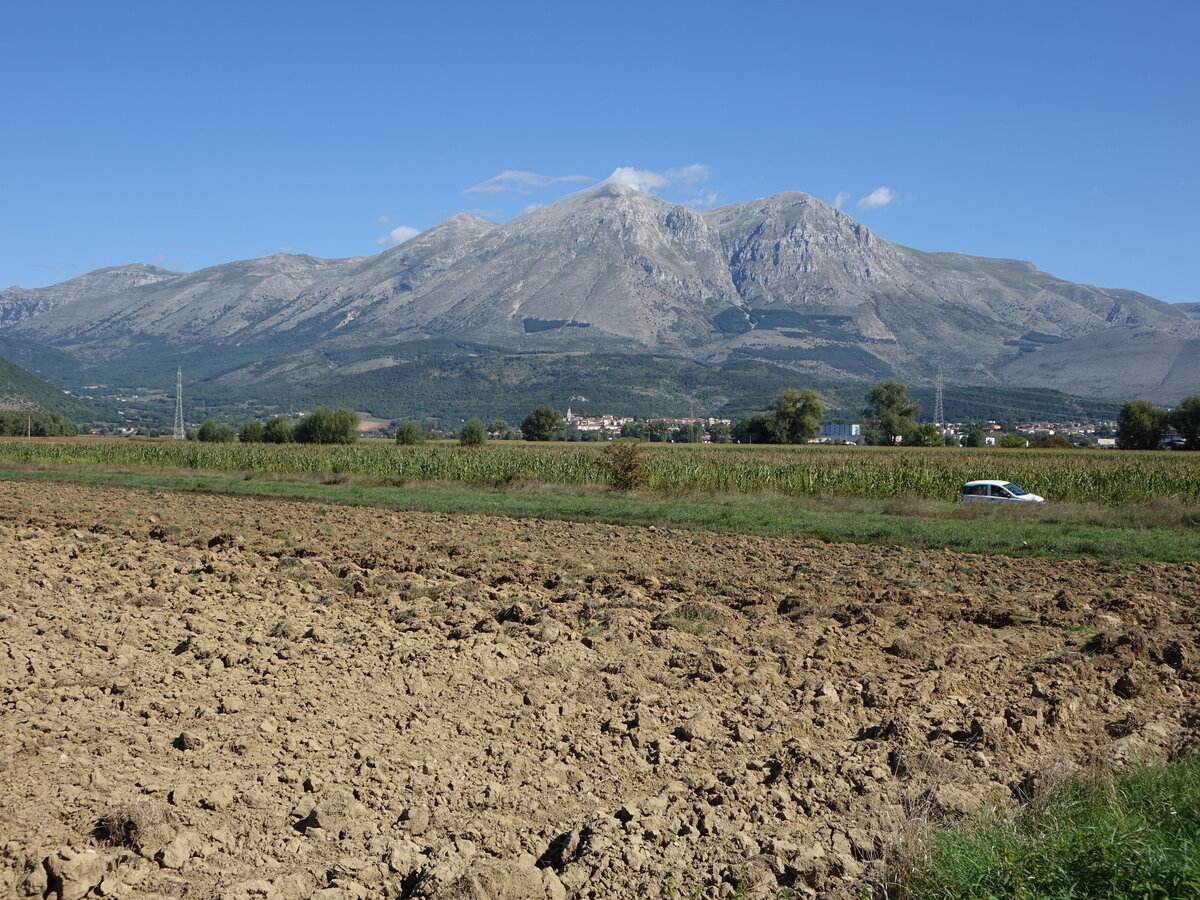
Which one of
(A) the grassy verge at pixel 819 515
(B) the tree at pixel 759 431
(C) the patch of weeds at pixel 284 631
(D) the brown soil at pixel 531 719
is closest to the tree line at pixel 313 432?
(A) the grassy verge at pixel 819 515

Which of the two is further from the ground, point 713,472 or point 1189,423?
point 1189,423

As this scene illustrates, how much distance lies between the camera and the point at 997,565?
701 inches

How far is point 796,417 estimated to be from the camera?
101 metres

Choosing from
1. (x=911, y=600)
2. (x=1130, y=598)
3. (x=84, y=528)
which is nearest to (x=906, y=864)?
(x=911, y=600)

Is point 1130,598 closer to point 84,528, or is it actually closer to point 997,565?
point 997,565

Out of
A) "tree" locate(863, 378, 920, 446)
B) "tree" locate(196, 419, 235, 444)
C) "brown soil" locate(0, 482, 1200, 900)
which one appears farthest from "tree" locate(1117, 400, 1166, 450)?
"brown soil" locate(0, 482, 1200, 900)

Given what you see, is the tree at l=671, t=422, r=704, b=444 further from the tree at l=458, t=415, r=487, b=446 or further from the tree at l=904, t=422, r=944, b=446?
the tree at l=458, t=415, r=487, b=446

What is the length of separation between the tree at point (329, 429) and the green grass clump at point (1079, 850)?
3106 inches

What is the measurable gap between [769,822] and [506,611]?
246 inches

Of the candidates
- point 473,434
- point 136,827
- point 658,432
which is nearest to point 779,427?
point 658,432

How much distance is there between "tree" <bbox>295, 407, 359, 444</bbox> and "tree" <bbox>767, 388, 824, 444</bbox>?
4568 centimetres

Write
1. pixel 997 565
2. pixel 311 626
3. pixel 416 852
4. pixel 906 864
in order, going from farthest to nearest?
pixel 997 565 < pixel 311 626 < pixel 416 852 < pixel 906 864

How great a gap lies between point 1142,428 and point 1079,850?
327ft

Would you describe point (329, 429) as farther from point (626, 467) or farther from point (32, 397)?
point (32, 397)
